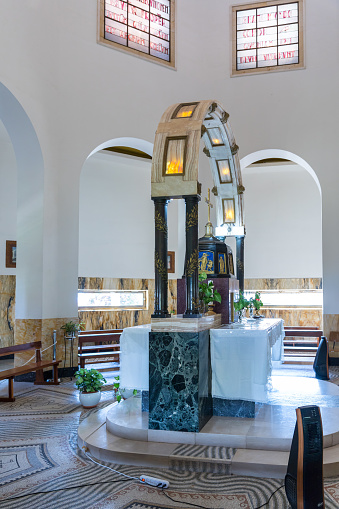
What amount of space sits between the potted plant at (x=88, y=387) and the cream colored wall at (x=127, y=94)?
247 centimetres

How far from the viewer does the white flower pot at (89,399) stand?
7457 millimetres

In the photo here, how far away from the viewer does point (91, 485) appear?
462 centimetres

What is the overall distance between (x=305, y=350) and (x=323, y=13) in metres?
8.40

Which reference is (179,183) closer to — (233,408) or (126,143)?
(233,408)

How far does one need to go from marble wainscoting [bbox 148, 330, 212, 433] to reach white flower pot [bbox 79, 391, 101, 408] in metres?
2.05

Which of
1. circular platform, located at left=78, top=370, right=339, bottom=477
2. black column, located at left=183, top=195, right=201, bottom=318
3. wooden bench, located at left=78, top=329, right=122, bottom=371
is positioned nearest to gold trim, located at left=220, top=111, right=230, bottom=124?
black column, located at left=183, top=195, right=201, bottom=318

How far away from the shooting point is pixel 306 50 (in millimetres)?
11867

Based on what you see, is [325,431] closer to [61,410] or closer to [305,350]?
[61,410]

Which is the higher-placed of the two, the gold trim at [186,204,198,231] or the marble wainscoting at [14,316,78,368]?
the gold trim at [186,204,198,231]

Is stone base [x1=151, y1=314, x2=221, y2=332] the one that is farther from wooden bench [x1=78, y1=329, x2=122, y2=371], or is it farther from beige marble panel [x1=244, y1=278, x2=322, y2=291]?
beige marble panel [x1=244, y1=278, x2=322, y2=291]

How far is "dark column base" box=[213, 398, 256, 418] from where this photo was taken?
243 inches

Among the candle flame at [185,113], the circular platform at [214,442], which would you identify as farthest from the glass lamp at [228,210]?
the circular platform at [214,442]

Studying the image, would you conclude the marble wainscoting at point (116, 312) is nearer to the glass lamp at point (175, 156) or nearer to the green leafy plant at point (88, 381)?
the green leafy plant at point (88, 381)

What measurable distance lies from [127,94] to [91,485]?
8836mm
